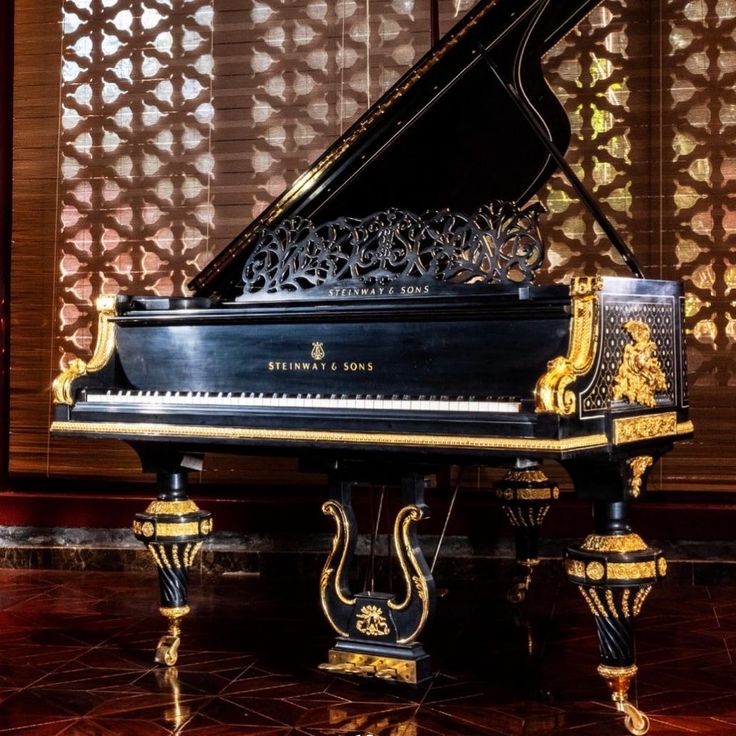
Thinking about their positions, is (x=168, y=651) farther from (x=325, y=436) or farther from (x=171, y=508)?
(x=325, y=436)

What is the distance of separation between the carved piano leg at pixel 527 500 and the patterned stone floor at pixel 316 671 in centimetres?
27

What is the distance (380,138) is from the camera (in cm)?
367

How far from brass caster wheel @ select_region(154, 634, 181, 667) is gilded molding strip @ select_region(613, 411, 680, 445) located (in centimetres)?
163

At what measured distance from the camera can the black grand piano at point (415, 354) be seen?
3.04 meters

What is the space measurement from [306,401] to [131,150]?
3.10 meters

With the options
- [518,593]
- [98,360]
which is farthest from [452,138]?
[518,593]

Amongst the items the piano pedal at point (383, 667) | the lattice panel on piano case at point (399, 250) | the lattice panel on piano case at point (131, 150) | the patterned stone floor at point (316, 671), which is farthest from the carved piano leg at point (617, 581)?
the lattice panel on piano case at point (131, 150)

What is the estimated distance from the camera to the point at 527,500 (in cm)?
454

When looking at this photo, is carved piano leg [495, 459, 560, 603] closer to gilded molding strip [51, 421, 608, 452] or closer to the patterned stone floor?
the patterned stone floor

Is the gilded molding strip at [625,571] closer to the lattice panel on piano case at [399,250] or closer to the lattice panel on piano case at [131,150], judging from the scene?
the lattice panel on piano case at [399,250]

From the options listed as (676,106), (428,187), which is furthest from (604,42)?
(428,187)

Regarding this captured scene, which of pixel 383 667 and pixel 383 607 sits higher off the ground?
pixel 383 607

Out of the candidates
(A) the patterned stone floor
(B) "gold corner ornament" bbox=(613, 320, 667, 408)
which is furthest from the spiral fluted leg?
(B) "gold corner ornament" bbox=(613, 320, 667, 408)

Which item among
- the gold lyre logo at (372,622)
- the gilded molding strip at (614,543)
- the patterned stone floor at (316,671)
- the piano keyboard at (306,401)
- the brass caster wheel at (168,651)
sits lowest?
the patterned stone floor at (316,671)
